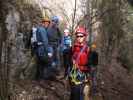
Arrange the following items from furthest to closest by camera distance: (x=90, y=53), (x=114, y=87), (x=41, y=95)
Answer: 1. (x=114, y=87)
2. (x=41, y=95)
3. (x=90, y=53)

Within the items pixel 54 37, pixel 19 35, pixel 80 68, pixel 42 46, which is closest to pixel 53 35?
pixel 54 37

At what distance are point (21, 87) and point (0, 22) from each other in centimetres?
356

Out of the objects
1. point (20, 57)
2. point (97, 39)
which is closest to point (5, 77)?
point (20, 57)

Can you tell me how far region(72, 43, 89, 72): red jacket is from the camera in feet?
34.4

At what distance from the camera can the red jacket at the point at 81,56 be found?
34.4 feet

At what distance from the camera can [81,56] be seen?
10492 millimetres

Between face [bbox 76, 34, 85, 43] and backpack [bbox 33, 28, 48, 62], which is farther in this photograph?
backpack [bbox 33, 28, 48, 62]

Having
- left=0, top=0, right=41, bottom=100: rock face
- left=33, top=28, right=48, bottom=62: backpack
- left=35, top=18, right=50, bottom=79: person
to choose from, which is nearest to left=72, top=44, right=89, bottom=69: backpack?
left=0, top=0, right=41, bottom=100: rock face

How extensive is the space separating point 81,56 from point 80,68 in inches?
12.0

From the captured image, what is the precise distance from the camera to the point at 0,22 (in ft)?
32.4

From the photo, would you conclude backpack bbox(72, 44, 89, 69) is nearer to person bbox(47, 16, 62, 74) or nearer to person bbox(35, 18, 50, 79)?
person bbox(35, 18, 50, 79)

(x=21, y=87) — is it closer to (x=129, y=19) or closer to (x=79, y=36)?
(x=79, y=36)

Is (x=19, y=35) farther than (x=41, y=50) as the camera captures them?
Yes

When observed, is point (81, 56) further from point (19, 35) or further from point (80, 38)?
point (19, 35)
